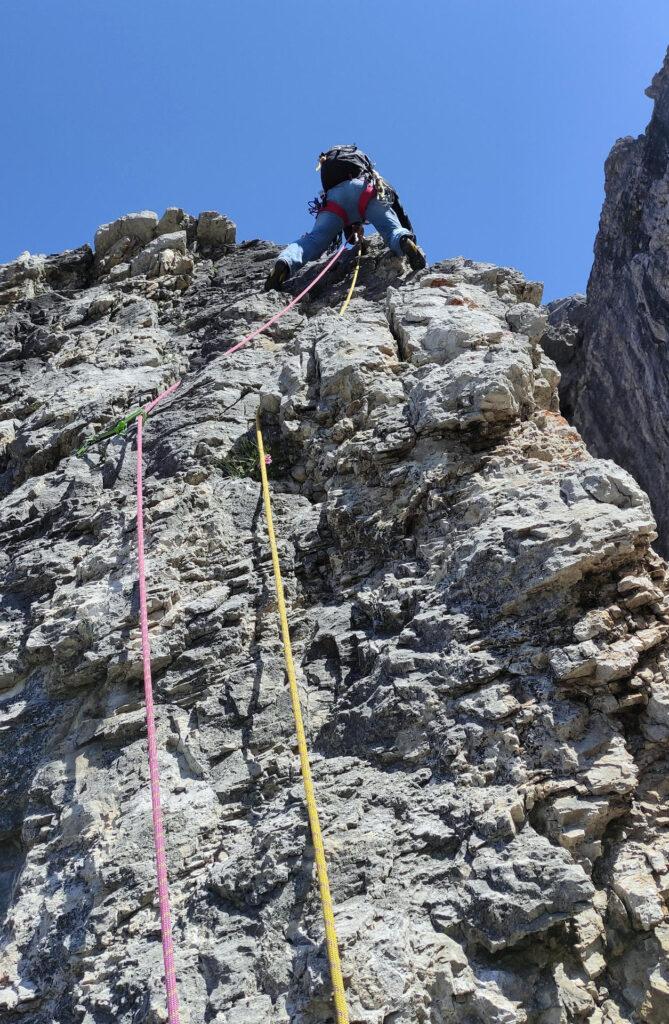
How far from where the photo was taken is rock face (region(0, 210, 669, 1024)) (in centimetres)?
286

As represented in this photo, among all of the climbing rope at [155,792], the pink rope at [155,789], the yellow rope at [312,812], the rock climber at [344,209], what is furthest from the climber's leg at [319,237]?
the yellow rope at [312,812]

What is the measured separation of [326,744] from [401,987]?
1175 millimetres

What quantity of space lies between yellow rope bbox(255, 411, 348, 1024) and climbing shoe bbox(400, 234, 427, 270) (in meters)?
3.71

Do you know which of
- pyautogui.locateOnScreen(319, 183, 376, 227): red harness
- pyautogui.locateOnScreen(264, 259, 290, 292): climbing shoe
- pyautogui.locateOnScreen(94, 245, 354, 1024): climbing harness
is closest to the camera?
pyautogui.locateOnScreen(94, 245, 354, 1024): climbing harness

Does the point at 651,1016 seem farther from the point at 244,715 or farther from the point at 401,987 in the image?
the point at 244,715

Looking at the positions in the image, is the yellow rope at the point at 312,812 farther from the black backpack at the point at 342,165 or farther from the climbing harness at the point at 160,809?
the black backpack at the point at 342,165

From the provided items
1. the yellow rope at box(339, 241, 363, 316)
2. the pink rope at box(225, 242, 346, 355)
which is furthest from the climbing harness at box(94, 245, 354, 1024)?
the yellow rope at box(339, 241, 363, 316)

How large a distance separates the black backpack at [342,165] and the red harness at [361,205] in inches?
18.9

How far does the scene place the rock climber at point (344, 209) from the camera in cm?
815

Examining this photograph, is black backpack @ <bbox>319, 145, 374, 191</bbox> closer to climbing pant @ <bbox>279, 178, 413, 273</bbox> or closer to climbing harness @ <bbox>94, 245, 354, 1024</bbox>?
climbing pant @ <bbox>279, 178, 413, 273</bbox>

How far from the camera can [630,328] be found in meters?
14.3

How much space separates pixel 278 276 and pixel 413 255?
4.68 feet

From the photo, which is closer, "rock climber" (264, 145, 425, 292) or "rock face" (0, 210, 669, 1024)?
"rock face" (0, 210, 669, 1024)

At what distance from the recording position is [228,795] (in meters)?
3.61
